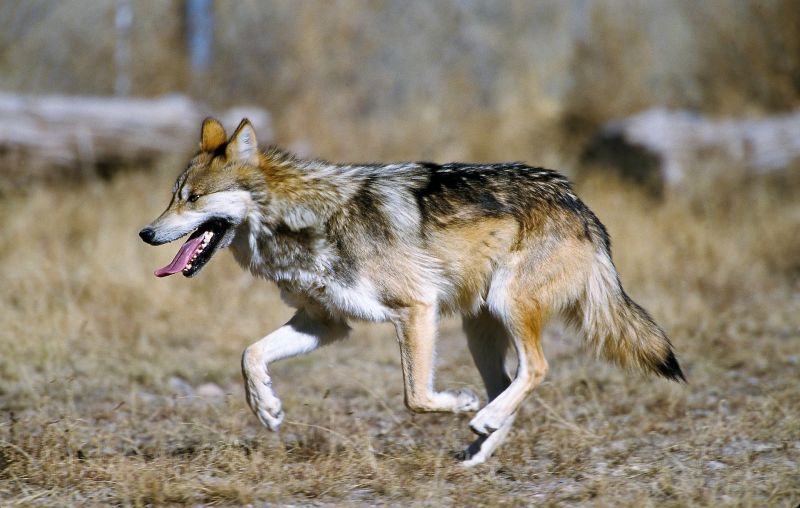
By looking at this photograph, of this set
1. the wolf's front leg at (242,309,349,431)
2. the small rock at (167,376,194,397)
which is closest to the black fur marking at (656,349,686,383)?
the wolf's front leg at (242,309,349,431)

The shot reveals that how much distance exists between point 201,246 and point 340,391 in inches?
77.7

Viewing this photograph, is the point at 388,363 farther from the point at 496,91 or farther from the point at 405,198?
the point at 496,91

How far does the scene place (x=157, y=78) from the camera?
11.6m

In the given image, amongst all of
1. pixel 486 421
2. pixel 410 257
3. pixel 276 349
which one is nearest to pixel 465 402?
pixel 486 421

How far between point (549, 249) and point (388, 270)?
0.86 metres

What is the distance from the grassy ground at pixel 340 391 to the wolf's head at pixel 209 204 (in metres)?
0.95

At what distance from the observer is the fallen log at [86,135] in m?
9.72

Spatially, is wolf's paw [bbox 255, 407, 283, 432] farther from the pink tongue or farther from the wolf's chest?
the pink tongue

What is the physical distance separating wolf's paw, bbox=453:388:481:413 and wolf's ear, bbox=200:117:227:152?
1.83 m

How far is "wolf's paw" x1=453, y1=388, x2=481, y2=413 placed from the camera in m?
4.42

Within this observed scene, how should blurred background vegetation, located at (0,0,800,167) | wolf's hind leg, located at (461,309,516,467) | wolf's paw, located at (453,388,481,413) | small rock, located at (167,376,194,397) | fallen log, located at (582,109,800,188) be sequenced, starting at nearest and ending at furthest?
wolf's paw, located at (453,388,481,413), wolf's hind leg, located at (461,309,516,467), small rock, located at (167,376,194,397), fallen log, located at (582,109,800,188), blurred background vegetation, located at (0,0,800,167)

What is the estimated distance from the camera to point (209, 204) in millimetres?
4289

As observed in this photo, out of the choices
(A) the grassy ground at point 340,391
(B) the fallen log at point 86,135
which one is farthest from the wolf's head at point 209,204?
(B) the fallen log at point 86,135

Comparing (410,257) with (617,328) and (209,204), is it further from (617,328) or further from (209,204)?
(617,328)
